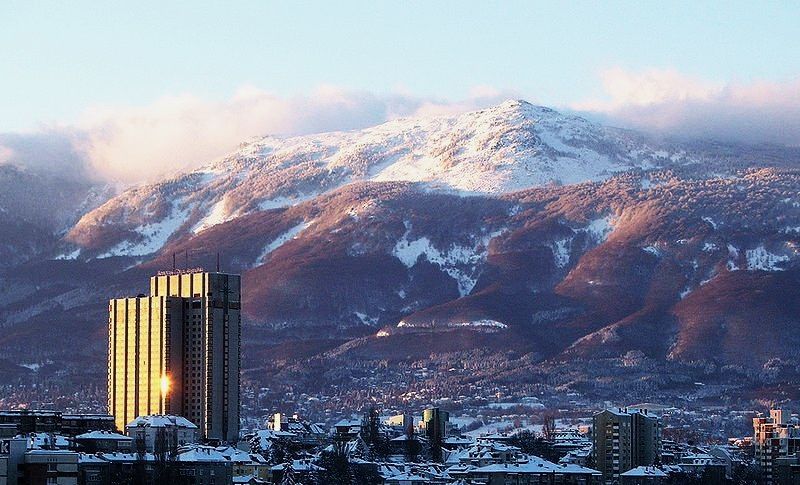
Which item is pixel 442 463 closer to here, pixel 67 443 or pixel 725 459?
pixel 725 459

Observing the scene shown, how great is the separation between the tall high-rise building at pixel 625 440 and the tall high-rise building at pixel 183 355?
21.5 m

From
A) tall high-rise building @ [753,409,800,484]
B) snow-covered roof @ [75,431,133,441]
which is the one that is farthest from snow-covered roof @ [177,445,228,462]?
tall high-rise building @ [753,409,800,484]

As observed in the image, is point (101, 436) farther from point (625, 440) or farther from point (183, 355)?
point (625, 440)

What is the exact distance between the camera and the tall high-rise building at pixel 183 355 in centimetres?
15262

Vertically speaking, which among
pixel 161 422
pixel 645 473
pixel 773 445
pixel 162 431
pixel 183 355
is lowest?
pixel 645 473

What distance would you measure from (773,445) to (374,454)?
919 inches

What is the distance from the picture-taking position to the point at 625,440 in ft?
527

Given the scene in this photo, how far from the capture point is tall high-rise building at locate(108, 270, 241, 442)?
153 meters

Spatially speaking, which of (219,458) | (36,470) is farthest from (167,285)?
(36,470)

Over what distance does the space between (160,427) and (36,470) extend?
135ft

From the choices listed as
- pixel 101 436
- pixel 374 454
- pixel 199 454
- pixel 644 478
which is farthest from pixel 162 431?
pixel 374 454

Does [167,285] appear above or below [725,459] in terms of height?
above

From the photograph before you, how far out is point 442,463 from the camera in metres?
158

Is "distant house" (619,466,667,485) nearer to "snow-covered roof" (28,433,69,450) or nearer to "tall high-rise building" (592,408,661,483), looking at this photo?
"tall high-rise building" (592,408,661,483)
